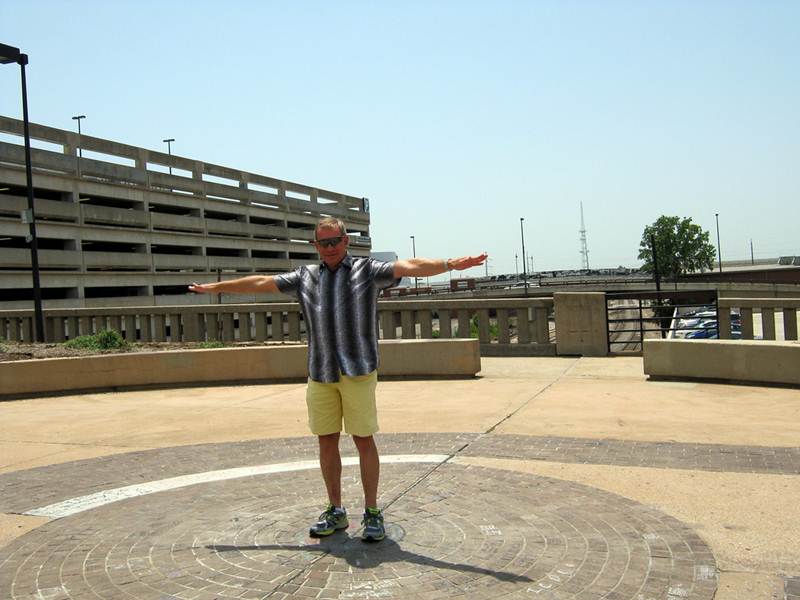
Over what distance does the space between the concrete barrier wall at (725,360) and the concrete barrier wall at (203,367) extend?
2.57 metres

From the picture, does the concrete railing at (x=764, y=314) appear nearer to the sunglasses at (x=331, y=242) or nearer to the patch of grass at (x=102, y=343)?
the sunglasses at (x=331, y=242)

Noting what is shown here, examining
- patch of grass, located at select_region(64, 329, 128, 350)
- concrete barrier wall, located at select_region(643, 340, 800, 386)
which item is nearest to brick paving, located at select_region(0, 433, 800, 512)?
concrete barrier wall, located at select_region(643, 340, 800, 386)

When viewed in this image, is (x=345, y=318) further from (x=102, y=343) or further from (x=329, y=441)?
(x=102, y=343)

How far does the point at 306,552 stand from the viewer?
404 cm

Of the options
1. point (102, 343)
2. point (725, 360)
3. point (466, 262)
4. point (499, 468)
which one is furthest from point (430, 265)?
point (102, 343)

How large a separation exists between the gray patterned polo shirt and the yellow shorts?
8cm

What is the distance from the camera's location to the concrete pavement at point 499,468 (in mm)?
3714

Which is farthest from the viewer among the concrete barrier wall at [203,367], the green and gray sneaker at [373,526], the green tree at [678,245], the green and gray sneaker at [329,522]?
the green tree at [678,245]

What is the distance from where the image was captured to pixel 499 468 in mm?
5789

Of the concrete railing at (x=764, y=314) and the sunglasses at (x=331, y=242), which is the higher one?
the sunglasses at (x=331, y=242)

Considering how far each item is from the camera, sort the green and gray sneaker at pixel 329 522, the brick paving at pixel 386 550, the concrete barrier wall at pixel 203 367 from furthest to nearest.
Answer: the concrete barrier wall at pixel 203 367, the green and gray sneaker at pixel 329 522, the brick paving at pixel 386 550

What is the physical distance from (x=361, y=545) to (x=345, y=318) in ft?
4.26

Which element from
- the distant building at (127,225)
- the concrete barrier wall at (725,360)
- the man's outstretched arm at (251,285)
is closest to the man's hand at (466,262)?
the man's outstretched arm at (251,285)

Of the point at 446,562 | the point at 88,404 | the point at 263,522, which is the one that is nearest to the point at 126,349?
the point at 88,404
